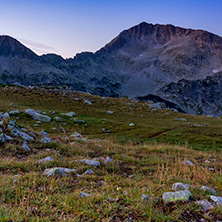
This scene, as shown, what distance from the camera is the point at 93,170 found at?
923cm

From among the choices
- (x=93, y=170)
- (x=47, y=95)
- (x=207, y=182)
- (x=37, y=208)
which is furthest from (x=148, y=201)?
(x=47, y=95)

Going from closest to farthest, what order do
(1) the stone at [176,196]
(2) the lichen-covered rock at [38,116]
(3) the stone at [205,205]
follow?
(3) the stone at [205,205] → (1) the stone at [176,196] → (2) the lichen-covered rock at [38,116]

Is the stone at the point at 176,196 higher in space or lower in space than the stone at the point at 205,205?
lower

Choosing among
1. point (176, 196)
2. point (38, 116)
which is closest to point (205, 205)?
point (176, 196)

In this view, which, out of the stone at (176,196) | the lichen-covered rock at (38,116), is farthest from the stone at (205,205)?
the lichen-covered rock at (38,116)

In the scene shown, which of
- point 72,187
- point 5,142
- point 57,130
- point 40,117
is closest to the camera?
point 72,187

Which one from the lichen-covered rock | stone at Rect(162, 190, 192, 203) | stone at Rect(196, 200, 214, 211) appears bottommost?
the lichen-covered rock

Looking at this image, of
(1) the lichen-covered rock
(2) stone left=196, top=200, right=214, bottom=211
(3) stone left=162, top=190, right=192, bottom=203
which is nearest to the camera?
(2) stone left=196, top=200, right=214, bottom=211

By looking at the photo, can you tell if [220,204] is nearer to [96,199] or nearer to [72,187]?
[96,199]

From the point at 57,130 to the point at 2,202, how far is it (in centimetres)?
2651

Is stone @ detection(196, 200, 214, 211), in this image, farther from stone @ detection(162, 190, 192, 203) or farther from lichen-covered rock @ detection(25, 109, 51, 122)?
lichen-covered rock @ detection(25, 109, 51, 122)

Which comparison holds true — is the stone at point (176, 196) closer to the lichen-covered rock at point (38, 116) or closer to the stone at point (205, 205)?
the stone at point (205, 205)

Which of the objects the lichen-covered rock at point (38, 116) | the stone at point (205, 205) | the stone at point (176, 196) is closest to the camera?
the stone at point (205, 205)

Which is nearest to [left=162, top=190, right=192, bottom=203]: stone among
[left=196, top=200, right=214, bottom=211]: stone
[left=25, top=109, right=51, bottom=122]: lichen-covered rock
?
[left=196, top=200, right=214, bottom=211]: stone
